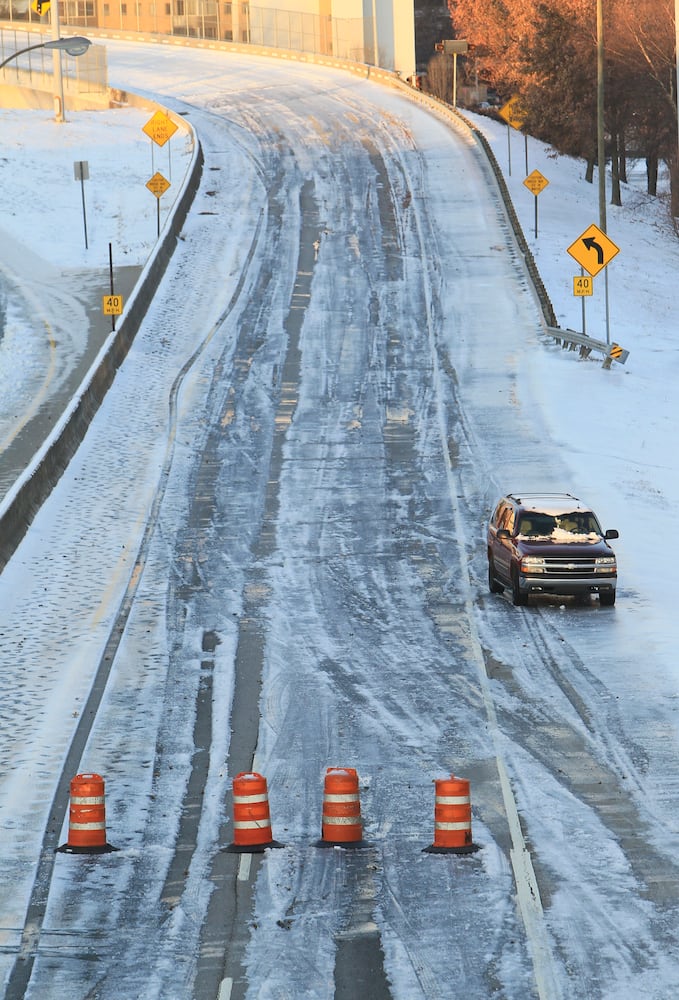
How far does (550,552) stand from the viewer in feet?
79.4

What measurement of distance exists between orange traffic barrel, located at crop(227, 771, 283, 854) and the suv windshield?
1096cm

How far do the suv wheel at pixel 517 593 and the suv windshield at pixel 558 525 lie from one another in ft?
3.19

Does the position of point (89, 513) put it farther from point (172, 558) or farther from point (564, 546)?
point (564, 546)

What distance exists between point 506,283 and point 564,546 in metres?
26.3

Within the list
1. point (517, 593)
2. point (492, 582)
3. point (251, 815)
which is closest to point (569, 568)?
point (517, 593)

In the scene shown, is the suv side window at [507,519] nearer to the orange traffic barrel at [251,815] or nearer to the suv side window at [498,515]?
the suv side window at [498,515]

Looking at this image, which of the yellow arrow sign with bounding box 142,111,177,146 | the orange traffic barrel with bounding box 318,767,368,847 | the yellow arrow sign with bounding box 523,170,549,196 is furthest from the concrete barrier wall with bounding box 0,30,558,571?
the orange traffic barrel with bounding box 318,767,368,847

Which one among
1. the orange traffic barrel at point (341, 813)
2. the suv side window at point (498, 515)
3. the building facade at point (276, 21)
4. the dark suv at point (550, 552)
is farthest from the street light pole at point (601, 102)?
the building facade at point (276, 21)

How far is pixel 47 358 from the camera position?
145 ft

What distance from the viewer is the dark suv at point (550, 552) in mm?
23984

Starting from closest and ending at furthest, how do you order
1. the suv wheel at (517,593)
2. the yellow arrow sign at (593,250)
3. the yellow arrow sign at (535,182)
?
the suv wheel at (517,593)
the yellow arrow sign at (593,250)
the yellow arrow sign at (535,182)

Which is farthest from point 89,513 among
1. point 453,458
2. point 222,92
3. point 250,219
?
point 222,92

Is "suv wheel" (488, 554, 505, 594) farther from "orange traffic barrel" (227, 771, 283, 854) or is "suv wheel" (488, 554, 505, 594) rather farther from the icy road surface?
"orange traffic barrel" (227, 771, 283, 854)

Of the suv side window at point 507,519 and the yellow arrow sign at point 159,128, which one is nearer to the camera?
the suv side window at point 507,519
